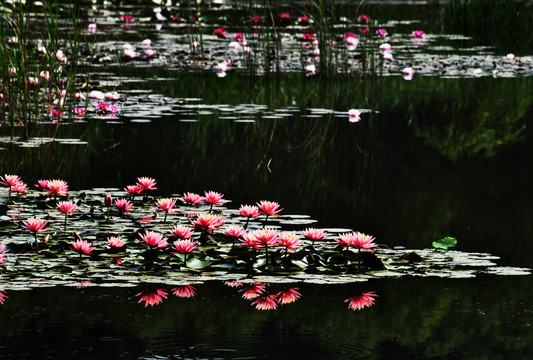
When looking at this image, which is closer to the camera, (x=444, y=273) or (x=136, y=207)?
(x=444, y=273)

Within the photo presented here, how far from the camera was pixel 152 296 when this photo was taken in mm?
2889

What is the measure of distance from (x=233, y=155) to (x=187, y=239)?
88.8 inches

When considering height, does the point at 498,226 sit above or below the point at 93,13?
below

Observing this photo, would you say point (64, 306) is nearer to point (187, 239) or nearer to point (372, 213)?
point (187, 239)

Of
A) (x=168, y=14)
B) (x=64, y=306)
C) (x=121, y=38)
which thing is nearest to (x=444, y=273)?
(x=64, y=306)

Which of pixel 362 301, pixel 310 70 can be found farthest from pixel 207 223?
pixel 310 70

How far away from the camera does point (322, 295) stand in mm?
2938

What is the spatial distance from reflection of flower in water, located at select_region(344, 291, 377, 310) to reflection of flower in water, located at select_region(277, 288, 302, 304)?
162 millimetres

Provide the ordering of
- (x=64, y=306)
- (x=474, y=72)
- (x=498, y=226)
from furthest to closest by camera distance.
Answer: (x=474, y=72)
(x=498, y=226)
(x=64, y=306)

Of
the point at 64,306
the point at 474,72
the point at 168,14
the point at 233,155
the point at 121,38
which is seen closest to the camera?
the point at 64,306

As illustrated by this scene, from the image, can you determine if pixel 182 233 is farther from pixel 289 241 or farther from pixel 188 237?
pixel 289 241

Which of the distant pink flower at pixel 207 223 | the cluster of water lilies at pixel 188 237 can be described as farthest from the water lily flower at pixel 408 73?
the distant pink flower at pixel 207 223

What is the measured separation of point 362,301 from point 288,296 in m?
0.23

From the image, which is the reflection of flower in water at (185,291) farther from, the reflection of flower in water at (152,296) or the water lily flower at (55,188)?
the water lily flower at (55,188)
